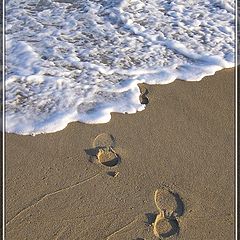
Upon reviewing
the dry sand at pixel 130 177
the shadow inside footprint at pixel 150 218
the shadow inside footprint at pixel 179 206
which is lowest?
the shadow inside footprint at pixel 150 218

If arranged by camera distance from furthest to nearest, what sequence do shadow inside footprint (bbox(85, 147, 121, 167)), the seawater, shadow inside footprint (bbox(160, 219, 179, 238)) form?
the seawater
shadow inside footprint (bbox(85, 147, 121, 167))
shadow inside footprint (bbox(160, 219, 179, 238))

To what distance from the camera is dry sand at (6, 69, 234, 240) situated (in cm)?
300

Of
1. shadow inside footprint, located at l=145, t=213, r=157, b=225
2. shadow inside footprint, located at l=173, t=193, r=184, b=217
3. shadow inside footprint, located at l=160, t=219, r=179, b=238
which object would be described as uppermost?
shadow inside footprint, located at l=173, t=193, r=184, b=217

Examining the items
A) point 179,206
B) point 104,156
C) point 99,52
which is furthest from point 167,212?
point 99,52

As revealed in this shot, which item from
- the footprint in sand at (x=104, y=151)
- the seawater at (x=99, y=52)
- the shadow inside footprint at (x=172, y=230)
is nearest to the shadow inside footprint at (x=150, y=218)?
the shadow inside footprint at (x=172, y=230)

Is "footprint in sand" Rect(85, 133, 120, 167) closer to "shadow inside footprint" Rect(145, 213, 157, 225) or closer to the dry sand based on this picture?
the dry sand

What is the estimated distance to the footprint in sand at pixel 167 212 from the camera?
3.02 meters

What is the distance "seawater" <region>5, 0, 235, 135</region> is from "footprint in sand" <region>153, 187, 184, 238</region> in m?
0.93

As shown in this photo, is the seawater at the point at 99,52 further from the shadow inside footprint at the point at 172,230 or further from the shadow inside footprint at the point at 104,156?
the shadow inside footprint at the point at 172,230

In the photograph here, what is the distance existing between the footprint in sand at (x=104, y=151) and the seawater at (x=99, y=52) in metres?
0.23

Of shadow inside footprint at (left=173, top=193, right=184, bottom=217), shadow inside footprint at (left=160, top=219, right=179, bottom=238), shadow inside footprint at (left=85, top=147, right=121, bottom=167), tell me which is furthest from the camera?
shadow inside footprint at (left=85, top=147, right=121, bottom=167)

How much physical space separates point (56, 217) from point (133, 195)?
22.9 inches

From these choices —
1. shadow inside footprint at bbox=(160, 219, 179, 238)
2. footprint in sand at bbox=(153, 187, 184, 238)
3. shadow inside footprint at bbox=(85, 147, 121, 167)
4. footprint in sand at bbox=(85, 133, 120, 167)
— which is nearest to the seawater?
footprint in sand at bbox=(85, 133, 120, 167)

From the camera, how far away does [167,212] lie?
313cm
